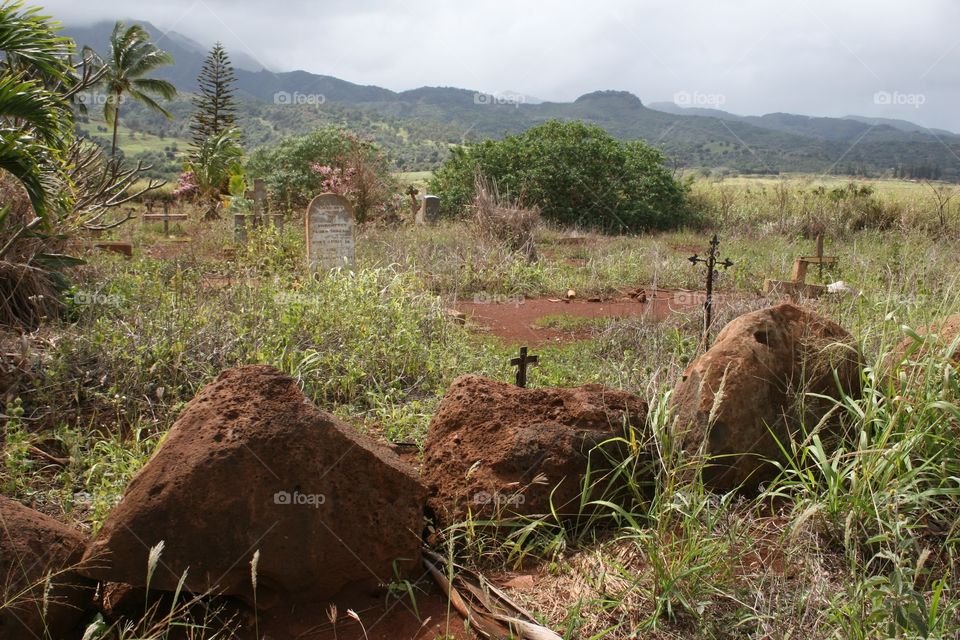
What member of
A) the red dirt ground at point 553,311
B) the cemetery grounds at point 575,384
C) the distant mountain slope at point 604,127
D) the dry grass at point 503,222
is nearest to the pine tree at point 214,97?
the distant mountain slope at point 604,127

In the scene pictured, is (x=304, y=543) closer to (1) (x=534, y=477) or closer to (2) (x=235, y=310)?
(1) (x=534, y=477)

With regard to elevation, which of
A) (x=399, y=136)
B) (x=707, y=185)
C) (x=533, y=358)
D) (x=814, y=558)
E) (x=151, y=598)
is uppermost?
(x=399, y=136)

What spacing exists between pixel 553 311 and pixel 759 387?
5427mm

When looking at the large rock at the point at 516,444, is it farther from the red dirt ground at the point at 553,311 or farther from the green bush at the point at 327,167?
the green bush at the point at 327,167

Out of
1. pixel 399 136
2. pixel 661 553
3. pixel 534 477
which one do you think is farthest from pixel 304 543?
pixel 399 136

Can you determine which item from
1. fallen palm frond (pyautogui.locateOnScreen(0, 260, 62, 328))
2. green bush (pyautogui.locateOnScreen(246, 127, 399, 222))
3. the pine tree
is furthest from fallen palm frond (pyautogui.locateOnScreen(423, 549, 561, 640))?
the pine tree

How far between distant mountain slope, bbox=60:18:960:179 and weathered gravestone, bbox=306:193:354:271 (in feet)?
83.0

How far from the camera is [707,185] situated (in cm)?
2345

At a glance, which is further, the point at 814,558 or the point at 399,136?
the point at 399,136

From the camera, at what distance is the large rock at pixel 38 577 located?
2.32 metres

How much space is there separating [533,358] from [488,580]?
63.6 inches

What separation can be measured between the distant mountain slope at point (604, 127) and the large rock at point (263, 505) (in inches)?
1263

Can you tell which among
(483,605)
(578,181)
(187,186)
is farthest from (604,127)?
(483,605)

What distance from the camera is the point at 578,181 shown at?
1809 centimetres
